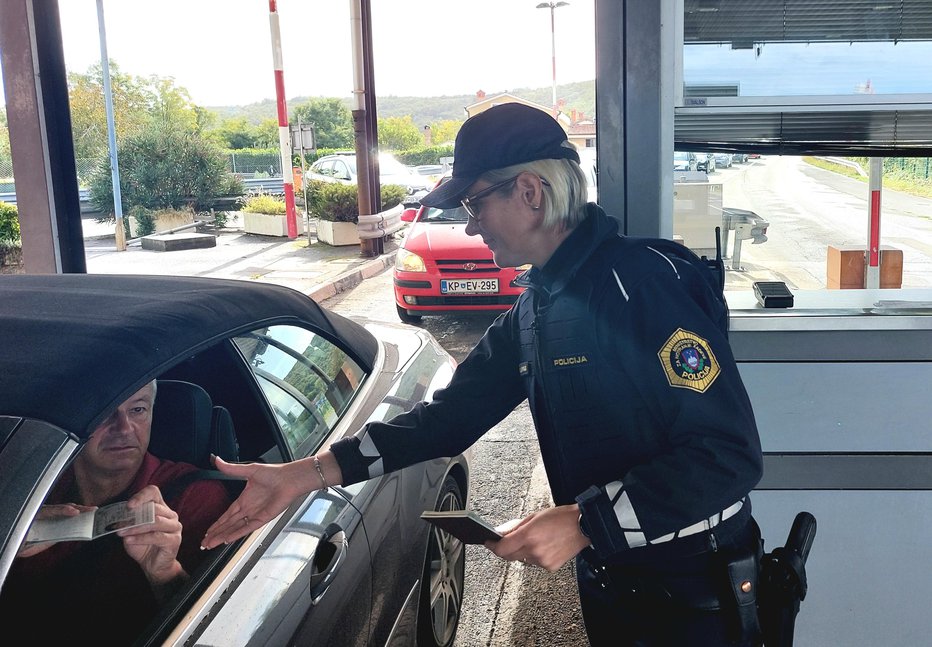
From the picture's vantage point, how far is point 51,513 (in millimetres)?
1585

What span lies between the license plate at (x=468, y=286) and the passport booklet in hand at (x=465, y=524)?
6.92 metres

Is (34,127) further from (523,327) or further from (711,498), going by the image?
(711,498)

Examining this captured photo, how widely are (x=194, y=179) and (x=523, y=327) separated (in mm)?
24429

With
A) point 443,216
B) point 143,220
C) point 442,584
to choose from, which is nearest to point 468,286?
point 443,216

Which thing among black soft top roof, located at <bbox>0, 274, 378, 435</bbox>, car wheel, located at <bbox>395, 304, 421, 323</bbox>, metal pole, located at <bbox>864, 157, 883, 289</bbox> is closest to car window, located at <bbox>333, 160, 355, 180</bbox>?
car wheel, located at <bbox>395, 304, 421, 323</bbox>

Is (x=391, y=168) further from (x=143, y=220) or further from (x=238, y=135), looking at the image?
(x=238, y=135)

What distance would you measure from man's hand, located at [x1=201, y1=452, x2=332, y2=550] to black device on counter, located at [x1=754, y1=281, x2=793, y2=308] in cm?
138

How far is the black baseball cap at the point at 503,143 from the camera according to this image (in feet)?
5.46

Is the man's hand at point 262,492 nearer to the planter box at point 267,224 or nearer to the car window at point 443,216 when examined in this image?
the car window at point 443,216

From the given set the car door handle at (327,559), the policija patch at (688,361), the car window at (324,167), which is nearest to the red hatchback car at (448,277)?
the car door handle at (327,559)

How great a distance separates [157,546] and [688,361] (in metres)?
1.12

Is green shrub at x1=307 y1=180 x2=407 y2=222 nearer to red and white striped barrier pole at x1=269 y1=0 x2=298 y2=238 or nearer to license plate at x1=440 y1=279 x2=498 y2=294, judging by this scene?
red and white striped barrier pole at x1=269 y1=0 x2=298 y2=238

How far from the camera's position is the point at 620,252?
1.61m

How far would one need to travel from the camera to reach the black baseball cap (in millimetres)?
1665
